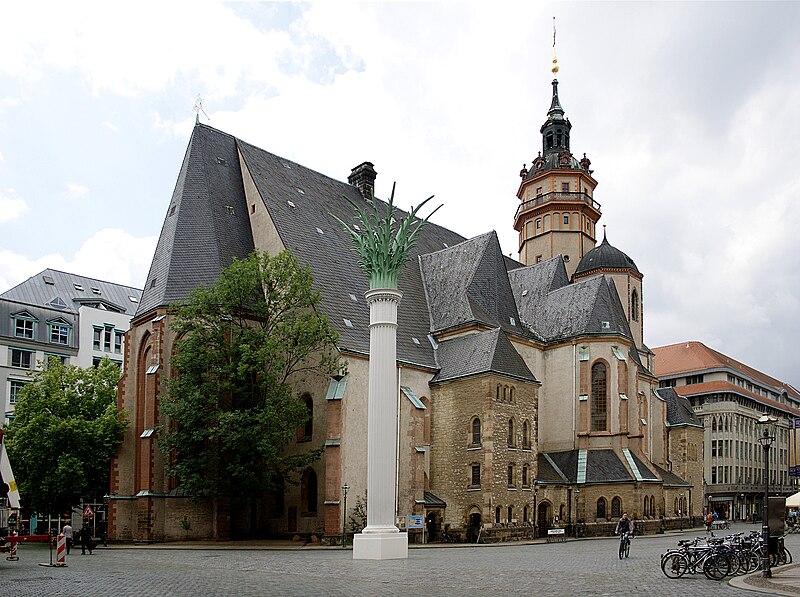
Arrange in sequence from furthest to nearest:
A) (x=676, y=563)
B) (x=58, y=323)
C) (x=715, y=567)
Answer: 1. (x=58, y=323)
2. (x=676, y=563)
3. (x=715, y=567)

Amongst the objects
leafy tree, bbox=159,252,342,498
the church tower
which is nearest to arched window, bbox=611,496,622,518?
leafy tree, bbox=159,252,342,498

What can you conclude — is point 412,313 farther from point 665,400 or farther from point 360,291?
point 665,400

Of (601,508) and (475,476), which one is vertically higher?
(475,476)

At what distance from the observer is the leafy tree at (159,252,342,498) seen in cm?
3762

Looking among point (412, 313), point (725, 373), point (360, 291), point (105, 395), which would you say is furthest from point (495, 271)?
point (725, 373)

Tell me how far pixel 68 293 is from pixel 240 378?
37857mm

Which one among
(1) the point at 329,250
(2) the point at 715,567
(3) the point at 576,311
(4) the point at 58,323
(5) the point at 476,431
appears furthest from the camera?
(4) the point at 58,323

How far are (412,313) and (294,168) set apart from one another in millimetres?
11179

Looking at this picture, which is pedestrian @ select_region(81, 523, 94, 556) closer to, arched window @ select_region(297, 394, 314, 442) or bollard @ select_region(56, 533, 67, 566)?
bollard @ select_region(56, 533, 67, 566)

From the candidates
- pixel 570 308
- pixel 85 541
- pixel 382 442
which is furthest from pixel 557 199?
pixel 85 541

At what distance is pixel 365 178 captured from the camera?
57.6 m

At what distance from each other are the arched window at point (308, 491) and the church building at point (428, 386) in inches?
3.5

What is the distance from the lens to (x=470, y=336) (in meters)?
48.5

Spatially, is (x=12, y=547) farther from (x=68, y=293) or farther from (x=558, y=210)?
(x=558, y=210)
